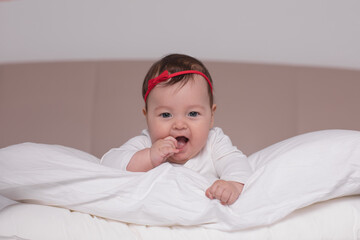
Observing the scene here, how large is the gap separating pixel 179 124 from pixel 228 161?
0.64ft

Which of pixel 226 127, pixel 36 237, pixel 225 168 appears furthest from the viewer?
pixel 226 127

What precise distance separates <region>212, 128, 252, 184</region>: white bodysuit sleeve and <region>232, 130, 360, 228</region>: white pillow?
0.12m

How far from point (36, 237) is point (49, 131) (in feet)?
3.17

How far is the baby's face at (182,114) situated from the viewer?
1.17m

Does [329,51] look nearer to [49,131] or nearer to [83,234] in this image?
[49,131]

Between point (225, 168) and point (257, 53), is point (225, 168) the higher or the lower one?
the lower one

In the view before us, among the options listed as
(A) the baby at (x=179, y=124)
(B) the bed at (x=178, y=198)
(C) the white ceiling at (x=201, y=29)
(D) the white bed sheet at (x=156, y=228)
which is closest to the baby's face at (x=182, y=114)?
(A) the baby at (x=179, y=124)

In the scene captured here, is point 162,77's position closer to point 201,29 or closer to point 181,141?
point 181,141

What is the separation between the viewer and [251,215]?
877mm

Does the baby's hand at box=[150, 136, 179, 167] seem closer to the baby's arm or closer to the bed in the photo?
the baby's arm

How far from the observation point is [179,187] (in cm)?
94

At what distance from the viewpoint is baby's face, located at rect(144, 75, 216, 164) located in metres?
1.17

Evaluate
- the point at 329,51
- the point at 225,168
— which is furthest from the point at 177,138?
the point at 329,51

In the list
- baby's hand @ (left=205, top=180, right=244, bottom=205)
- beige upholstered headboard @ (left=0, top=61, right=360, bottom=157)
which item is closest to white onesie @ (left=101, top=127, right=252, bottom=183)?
baby's hand @ (left=205, top=180, right=244, bottom=205)
